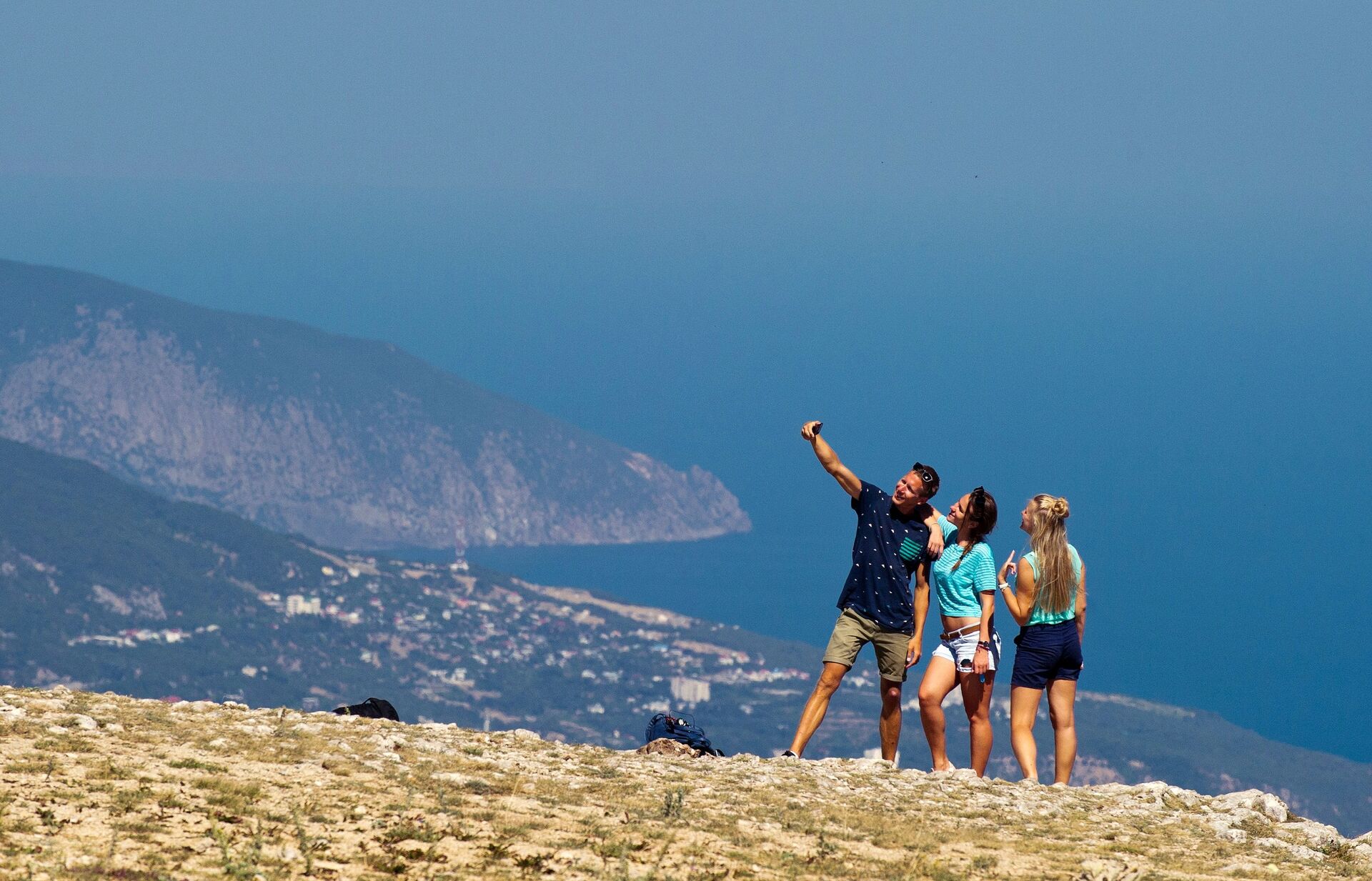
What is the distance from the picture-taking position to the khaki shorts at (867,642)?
1514cm

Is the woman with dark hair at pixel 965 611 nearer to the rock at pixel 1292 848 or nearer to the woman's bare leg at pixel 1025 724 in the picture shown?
the woman's bare leg at pixel 1025 724

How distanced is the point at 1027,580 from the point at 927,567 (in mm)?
953

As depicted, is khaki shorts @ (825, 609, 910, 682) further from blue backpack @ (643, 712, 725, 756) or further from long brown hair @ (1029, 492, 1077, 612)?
blue backpack @ (643, 712, 725, 756)

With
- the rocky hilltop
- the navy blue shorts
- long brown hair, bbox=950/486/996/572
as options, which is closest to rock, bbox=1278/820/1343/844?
the rocky hilltop

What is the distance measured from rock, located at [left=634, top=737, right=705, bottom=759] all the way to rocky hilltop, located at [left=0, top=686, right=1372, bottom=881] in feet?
2.74

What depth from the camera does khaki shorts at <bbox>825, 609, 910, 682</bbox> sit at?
15141 millimetres

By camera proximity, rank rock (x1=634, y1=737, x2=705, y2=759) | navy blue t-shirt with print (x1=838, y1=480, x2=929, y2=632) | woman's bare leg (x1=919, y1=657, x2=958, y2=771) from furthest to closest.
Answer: rock (x1=634, y1=737, x2=705, y2=759) < woman's bare leg (x1=919, y1=657, x2=958, y2=771) < navy blue t-shirt with print (x1=838, y1=480, x2=929, y2=632)

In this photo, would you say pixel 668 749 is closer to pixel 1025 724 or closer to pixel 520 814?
pixel 1025 724

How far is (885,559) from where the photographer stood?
1508 cm

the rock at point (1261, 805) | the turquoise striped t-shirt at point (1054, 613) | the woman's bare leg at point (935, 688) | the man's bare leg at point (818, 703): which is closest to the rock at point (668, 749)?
the man's bare leg at point (818, 703)

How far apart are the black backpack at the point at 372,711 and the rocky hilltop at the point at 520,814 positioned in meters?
0.83

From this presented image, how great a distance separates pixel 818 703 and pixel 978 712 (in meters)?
1.44

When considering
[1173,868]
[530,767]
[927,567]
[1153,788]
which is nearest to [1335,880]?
[1173,868]

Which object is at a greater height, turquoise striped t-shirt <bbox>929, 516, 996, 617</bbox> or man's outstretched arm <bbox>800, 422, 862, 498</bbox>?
man's outstretched arm <bbox>800, 422, 862, 498</bbox>
